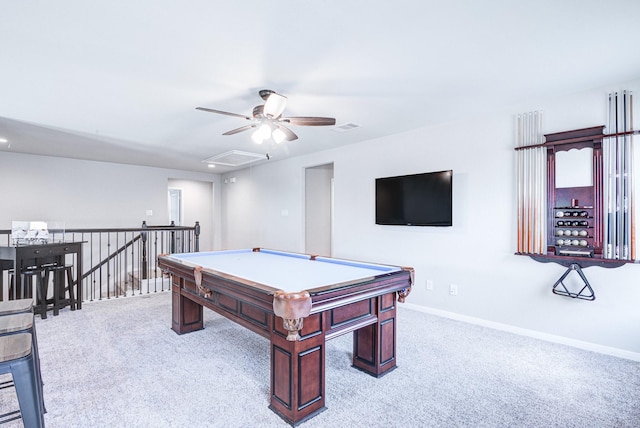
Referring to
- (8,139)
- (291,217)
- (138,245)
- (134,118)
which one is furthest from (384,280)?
(138,245)

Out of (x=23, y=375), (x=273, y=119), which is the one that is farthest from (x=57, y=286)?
(x=273, y=119)

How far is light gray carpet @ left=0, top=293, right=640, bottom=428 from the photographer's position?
1.90 meters

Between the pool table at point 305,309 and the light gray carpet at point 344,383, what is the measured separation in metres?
0.15

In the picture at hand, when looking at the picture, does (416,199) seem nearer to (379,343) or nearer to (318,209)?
(379,343)

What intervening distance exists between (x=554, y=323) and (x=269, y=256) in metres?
2.89

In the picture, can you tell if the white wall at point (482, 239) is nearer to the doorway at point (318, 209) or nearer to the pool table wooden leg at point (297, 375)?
the doorway at point (318, 209)

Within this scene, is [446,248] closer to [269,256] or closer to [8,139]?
[269,256]

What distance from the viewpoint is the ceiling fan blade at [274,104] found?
2420mm

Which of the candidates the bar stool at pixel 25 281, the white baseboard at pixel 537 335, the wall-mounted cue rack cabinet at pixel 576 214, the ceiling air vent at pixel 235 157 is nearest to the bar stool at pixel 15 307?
the bar stool at pixel 25 281

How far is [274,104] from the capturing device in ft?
8.11

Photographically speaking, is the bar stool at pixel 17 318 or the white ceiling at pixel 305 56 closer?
the bar stool at pixel 17 318

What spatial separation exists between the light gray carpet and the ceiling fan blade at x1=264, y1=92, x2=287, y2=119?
204 cm

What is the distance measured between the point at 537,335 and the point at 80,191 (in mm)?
7540

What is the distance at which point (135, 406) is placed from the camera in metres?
2.00
